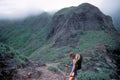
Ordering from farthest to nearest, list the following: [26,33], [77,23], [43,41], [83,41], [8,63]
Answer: [26,33] < [43,41] < [77,23] < [83,41] < [8,63]

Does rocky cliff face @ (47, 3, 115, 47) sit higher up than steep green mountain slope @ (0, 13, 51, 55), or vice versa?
rocky cliff face @ (47, 3, 115, 47)

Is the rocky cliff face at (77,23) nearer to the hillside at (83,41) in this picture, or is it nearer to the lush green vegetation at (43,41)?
the hillside at (83,41)

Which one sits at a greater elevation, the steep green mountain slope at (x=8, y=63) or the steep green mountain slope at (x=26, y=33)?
the steep green mountain slope at (x=8, y=63)

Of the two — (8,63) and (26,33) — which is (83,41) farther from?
(26,33)

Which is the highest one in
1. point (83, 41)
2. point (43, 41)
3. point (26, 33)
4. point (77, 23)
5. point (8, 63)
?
point (77, 23)

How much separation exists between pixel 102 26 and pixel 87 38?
1018cm

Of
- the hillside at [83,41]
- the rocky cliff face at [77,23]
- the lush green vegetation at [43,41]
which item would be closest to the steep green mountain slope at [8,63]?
the hillside at [83,41]

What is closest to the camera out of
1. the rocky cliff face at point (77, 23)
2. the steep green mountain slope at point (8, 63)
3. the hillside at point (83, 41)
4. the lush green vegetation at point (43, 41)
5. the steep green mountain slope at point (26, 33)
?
the steep green mountain slope at point (8, 63)

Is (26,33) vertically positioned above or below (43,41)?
above

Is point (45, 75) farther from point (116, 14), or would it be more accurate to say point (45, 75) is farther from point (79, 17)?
point (116, 14)

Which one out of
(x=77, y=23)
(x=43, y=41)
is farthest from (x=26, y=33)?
(x=77, y=23)

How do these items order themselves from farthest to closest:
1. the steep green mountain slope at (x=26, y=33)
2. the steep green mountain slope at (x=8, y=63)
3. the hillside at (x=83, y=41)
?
the steep green mountain slope at (x=26, y=33), the hillside at (x=83, y=41), the steep green mountain slope at (x=8, y=63)

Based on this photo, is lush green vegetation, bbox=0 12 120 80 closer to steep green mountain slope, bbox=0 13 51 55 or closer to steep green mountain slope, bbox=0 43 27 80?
steep green mountain slope, bbox=0 13 51 55

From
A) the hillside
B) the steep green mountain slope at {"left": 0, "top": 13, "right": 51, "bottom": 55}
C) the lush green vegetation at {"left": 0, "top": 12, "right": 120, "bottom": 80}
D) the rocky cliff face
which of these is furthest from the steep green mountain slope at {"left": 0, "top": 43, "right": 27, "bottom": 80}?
the steep green mountain slope at {"left": 0, "top": 13, "right": 51, "bottom": 55}
